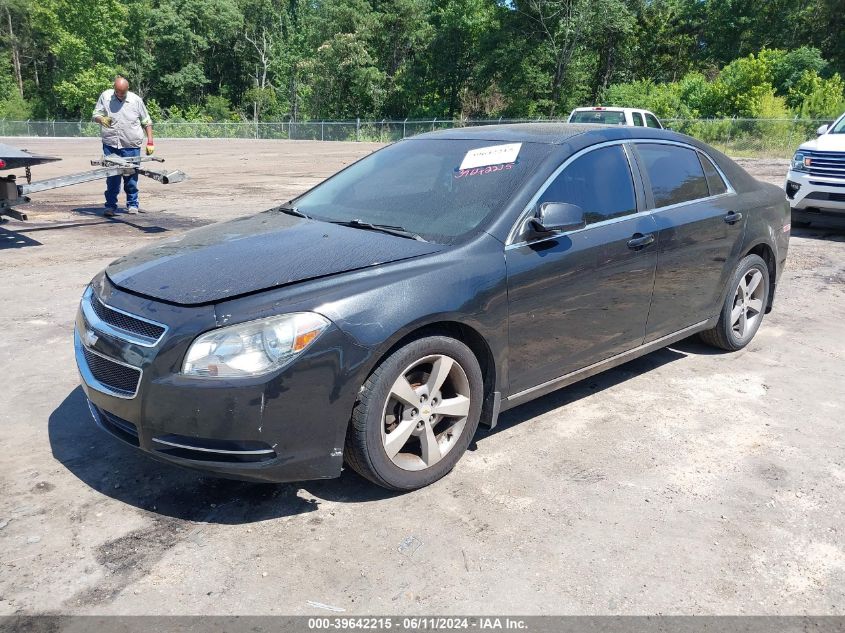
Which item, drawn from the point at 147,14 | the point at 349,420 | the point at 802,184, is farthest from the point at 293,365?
the point at 147,14

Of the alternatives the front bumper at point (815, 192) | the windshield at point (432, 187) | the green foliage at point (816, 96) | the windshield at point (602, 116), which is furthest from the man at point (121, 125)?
the green foliage at point (816, 96)

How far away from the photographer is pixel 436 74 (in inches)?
2354

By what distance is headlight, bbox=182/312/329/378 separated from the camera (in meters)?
2.90

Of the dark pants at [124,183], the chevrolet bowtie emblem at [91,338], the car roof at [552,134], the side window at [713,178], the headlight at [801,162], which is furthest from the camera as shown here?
the dark pants at [124,183]

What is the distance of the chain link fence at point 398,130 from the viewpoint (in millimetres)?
30516

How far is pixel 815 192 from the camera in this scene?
10.0 meters

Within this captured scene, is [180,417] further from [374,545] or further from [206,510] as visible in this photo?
[374,545]

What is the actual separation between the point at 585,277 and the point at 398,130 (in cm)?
4831

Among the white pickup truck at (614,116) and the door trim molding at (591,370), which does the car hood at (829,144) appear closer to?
the door trim molding at (591,370)

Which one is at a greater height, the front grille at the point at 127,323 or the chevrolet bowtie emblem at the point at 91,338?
the front grille at the point at 127,323

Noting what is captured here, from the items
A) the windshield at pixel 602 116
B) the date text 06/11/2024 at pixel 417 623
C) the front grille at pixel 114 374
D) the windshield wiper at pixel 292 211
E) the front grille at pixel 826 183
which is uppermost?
the windshield at pixel 602 116

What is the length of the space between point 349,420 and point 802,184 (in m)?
9.31

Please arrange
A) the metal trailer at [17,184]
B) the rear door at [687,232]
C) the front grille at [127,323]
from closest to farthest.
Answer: the front grille at [127,323] < the rear door at [687,232] < the metal trailer at [17,184]

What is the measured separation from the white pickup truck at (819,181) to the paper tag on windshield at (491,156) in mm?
7462
